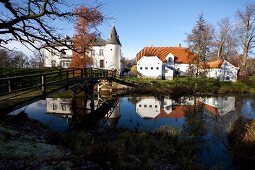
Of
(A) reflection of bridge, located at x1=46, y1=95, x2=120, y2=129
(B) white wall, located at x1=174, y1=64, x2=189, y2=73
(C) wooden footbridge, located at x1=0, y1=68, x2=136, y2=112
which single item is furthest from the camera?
(B) white wall, located at x1=174, y1=64, x2=189, y2=73

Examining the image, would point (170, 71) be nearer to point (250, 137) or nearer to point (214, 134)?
point (214, 134)

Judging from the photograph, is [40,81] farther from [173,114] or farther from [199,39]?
[199,39]

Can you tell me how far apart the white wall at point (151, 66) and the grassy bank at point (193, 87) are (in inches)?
331

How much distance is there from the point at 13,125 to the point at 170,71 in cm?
3623

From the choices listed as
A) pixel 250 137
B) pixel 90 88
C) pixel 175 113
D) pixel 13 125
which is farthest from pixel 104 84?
pixel 250 137

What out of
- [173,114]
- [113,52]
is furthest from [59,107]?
[113,52]

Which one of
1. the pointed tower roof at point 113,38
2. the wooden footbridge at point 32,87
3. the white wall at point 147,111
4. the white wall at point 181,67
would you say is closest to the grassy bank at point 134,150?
the wooden footbridge at point 32,87

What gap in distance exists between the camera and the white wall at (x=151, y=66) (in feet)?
143

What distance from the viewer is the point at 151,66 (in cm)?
4362

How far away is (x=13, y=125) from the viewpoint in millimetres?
11375

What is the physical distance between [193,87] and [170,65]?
1411cm

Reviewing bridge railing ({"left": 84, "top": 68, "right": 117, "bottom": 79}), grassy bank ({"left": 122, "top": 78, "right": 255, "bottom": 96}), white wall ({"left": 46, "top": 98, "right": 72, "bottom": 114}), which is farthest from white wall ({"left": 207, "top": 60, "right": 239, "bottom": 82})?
white wall ({"left": 46, "top": 98, "right": 72, "bottom": 114})

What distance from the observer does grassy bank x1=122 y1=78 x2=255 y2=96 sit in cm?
3149

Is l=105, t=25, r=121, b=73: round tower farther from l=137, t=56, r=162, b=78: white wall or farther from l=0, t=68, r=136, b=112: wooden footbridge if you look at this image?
l=0, t=68, r=136, b=112: wooden footbridge
